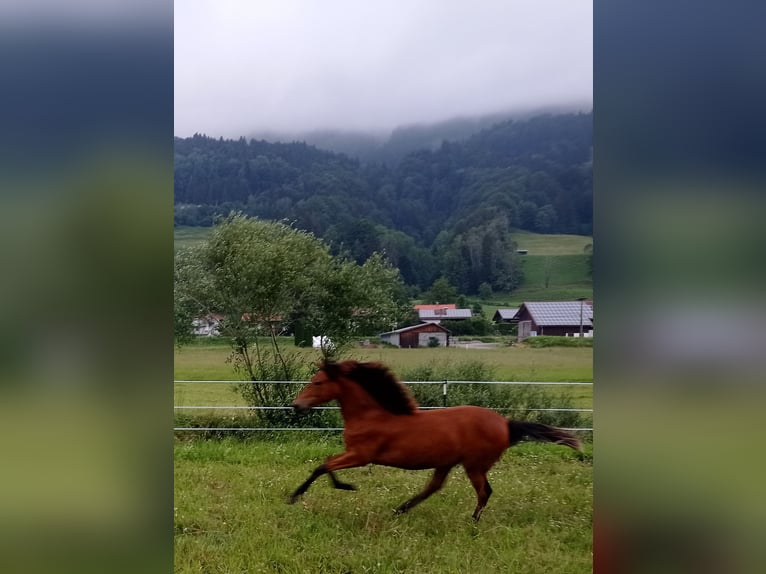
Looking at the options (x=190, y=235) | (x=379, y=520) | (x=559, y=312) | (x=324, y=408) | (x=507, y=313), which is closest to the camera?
(x=379, y=520)

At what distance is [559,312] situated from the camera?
3598 millimetres

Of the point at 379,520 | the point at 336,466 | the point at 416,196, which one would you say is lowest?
the point at 379,520

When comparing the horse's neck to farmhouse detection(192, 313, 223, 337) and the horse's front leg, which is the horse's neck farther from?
farmhouse detection(192, 313, 223, 337)

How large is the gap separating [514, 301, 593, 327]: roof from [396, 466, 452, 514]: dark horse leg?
119cm

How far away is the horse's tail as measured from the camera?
3428 millimetres

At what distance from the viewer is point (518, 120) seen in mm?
3508

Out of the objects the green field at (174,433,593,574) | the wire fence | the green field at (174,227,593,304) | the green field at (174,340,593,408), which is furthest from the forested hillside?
the green field at (174,433,593,574)

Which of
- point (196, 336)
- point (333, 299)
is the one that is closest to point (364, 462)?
point (333, 299)

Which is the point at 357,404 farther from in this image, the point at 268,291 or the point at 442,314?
the point at 268,291

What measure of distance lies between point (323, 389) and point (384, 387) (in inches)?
16.2

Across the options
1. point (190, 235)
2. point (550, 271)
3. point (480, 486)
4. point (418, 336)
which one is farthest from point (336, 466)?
point (190, 235)
